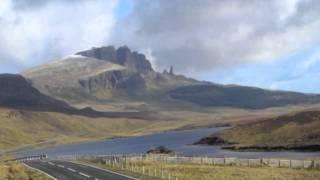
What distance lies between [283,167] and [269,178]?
21792mm

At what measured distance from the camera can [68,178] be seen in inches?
2594

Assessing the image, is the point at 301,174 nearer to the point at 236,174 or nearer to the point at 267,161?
the point at 236,174

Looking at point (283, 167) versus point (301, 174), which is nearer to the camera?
A: point (301, 174)

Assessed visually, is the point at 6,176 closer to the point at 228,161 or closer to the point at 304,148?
the point at 228,161

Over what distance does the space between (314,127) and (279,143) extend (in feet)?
44.8

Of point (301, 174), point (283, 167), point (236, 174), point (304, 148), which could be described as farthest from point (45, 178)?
point (304, 148)

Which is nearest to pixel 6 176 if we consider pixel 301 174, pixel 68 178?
pixel 68 178

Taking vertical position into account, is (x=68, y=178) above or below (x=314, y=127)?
below

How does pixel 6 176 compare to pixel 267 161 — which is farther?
pixel 267 161

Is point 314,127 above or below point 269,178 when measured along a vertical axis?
above

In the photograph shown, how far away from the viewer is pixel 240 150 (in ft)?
598

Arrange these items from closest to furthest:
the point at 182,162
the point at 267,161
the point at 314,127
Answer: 1. the point at 267,161
2. the point at 182,162
3. the point at 314,127

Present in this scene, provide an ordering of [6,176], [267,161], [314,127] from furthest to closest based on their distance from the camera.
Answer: [314,127] → [267,161] → [6,176]

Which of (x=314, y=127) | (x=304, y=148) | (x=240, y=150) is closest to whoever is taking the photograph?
(x=304, y=148)
